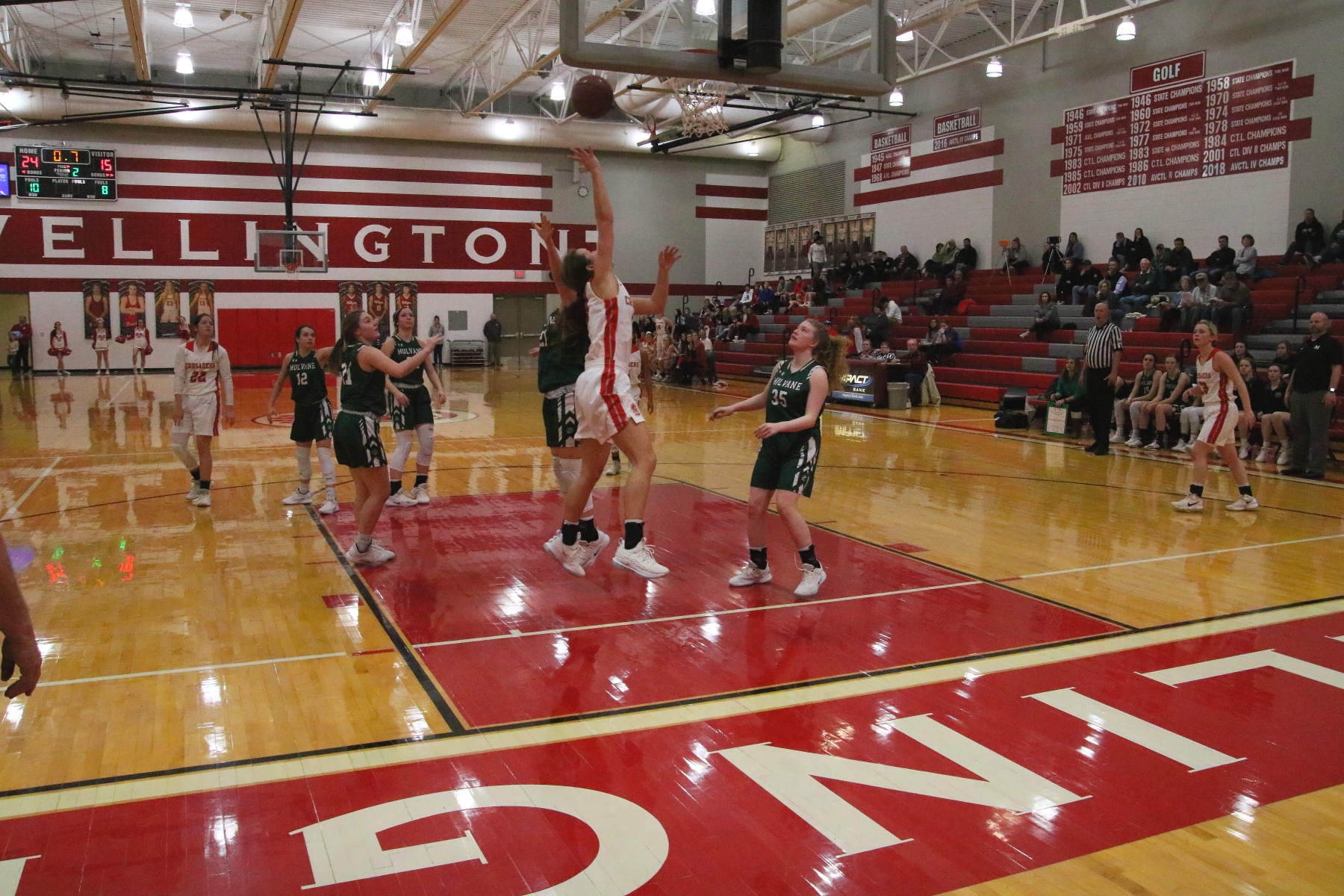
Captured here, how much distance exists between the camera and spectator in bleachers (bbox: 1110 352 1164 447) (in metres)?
13.4

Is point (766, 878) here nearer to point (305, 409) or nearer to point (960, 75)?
point (305, 409)

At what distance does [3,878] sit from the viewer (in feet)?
9.96

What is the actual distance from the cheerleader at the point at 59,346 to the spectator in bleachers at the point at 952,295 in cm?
2142

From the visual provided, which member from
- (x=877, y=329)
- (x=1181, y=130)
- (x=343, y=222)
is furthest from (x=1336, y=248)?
(x=343, y=222)

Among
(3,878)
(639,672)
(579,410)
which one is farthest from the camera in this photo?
(579,410)

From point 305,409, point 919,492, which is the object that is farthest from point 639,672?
point 919,492

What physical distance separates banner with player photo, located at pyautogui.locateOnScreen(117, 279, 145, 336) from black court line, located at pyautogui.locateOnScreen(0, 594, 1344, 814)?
27.2m

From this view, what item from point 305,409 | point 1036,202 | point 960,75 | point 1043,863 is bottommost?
point 1043,863

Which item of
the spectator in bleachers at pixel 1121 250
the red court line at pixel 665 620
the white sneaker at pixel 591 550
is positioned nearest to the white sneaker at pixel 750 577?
the red court line at pixel 665 620

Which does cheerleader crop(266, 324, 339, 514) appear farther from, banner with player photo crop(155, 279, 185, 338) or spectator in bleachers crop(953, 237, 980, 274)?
banner with player photo crop(155, 279, 185, 338)

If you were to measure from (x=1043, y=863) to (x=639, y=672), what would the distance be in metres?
2.11

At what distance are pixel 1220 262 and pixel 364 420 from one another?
622 inches

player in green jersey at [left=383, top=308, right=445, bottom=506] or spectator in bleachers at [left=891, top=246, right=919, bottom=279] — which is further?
spectator in bleachers at [left=891, top=246, right=919, bottom=279]

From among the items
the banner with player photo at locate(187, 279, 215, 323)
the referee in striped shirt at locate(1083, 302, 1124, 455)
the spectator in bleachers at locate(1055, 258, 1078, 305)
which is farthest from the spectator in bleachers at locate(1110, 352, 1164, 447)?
the banner with player photo at locate(187, 279, 215, 323)
